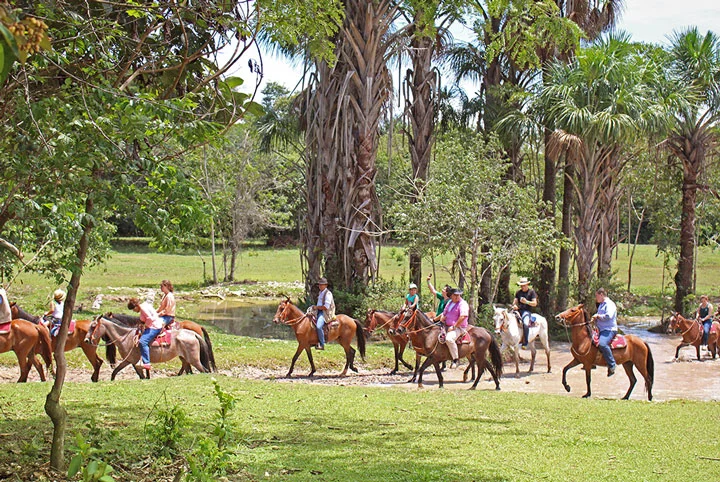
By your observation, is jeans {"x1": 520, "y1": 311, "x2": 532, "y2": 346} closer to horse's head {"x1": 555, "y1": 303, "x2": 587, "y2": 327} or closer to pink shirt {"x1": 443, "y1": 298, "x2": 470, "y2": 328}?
horse's head {"x1": 555, "y1": 303, "x2": 587, "y2": 327}

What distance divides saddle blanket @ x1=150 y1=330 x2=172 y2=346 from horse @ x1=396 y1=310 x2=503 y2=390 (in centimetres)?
469

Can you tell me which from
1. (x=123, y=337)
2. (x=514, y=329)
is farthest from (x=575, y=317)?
(x=123, y=337)

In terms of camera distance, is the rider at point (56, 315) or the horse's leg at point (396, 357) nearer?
the rider at point (56, 315)

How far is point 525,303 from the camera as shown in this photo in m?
20.0

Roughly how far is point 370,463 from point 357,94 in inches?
662

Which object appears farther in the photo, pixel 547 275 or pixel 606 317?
pixel 547 275

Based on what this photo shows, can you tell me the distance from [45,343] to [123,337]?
4.61 ft

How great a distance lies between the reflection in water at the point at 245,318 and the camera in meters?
26.0

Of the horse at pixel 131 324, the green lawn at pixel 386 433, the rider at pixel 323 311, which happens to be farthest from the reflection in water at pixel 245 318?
the green lawn at pixel 386 433

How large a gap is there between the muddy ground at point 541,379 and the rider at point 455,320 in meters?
0.97

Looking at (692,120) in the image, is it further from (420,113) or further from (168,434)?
(168,434)

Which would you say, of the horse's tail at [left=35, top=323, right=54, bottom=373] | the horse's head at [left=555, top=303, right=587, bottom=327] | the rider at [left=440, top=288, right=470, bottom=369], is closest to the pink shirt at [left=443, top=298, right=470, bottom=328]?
the rider at [left=440, top=288, right=470, bottom=369]

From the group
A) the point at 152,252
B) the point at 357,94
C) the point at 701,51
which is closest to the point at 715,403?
the point at 357,94

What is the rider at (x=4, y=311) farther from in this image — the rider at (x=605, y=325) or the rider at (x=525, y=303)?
the rider at (x=525, y=303)
